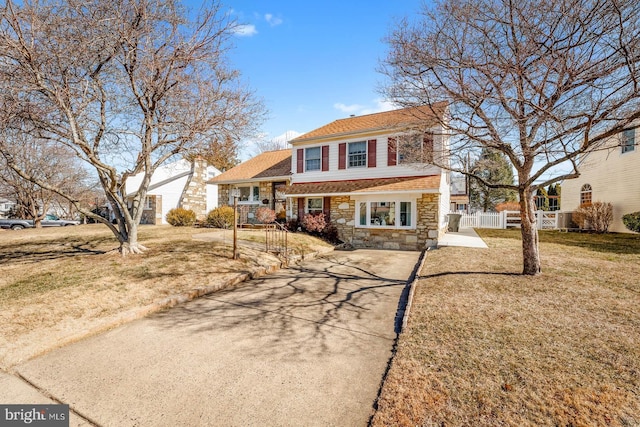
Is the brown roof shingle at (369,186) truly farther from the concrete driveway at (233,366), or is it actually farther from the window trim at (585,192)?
the window trim at (585,192)

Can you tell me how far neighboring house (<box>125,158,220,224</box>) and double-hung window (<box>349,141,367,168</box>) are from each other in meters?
11.4

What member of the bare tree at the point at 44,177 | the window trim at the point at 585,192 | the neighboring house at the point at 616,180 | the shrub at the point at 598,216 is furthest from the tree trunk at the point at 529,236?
the bare tree at the point at 44,177

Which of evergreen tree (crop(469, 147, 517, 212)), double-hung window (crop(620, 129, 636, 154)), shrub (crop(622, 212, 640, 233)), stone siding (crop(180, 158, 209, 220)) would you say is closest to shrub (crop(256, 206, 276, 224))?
stone siding (crop(180, 158, 209, 220))

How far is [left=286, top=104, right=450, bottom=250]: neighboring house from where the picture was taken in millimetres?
13031

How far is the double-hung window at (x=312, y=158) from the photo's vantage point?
53.0 feet

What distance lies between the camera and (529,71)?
5.63 meters

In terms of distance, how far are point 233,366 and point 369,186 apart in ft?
37.7

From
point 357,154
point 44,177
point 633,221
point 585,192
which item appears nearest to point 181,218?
point 44,177

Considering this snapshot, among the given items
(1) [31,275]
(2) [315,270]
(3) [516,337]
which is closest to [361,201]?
(2) [315,270]

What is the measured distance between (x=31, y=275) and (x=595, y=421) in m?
10.4

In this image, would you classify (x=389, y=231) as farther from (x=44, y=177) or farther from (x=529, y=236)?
(x=44, y=177)

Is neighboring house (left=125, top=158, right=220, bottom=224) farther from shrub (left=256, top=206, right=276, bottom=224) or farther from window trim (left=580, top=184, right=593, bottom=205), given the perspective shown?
window trim (left=580, top=184, right=593, bottom=205)

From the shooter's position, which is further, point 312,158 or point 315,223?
point 312,158

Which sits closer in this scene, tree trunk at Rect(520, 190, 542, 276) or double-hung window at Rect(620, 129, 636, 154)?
double-hung window at Rect(620, 129, 636, 154)
